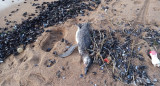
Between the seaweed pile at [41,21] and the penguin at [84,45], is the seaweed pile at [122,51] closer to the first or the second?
the penguin at [84,45]

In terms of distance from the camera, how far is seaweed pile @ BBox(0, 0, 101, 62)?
4.62 m

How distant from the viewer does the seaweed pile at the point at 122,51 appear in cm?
370

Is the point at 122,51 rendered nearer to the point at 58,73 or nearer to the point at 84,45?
the point at 84,45

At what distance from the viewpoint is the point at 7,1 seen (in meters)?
6.54

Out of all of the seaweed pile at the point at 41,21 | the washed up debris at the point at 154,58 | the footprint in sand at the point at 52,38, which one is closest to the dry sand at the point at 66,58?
the footprint in sand at the point at 52,38

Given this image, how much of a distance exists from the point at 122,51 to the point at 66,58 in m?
1.64

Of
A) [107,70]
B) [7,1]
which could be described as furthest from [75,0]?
[107,70]

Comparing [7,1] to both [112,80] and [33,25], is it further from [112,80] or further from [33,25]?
[112,80]

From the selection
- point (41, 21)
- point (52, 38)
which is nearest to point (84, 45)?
point (52, 38)

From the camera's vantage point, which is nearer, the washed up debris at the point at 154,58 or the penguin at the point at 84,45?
the washed up debris at the point at 154,58

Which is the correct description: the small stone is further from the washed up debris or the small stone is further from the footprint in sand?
the washed up debris

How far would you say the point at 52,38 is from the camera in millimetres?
4906

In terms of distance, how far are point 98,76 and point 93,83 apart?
0.24 meters

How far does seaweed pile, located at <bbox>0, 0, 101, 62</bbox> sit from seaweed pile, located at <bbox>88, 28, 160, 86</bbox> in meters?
1.55
